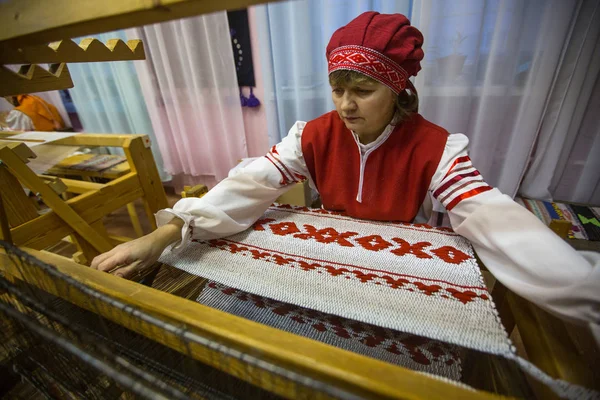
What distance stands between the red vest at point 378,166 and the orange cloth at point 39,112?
9.90 ft

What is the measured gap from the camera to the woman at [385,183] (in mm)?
557

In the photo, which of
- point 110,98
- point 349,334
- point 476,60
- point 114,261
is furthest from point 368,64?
point 110,98

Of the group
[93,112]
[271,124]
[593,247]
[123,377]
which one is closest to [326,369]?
[123,377]

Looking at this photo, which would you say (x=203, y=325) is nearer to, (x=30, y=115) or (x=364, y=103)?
(x=364, y=103)

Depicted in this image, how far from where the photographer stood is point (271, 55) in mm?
1853

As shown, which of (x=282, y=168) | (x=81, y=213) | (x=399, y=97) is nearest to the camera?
(x=399, y=97)

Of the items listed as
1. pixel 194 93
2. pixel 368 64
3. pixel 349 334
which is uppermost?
pixel 368 64

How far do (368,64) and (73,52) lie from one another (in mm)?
715

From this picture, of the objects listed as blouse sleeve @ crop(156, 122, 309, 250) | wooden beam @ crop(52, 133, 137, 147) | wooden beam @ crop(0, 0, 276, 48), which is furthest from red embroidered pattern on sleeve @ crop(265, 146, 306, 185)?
wooden beam @ crop(52, 133, 137, 147)

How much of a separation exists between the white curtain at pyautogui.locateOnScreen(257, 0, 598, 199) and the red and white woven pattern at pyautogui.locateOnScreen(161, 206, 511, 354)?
1.08m

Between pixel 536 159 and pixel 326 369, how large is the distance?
1887 millimetres

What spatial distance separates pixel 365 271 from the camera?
730 mm

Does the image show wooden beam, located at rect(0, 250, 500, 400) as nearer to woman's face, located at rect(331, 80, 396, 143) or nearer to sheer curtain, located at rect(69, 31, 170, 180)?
woman's face, located at rect(331, 80, 396, 143)

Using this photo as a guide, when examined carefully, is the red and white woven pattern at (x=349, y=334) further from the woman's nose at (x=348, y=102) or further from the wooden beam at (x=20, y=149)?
the wooden beam at (x=20, y=149)
